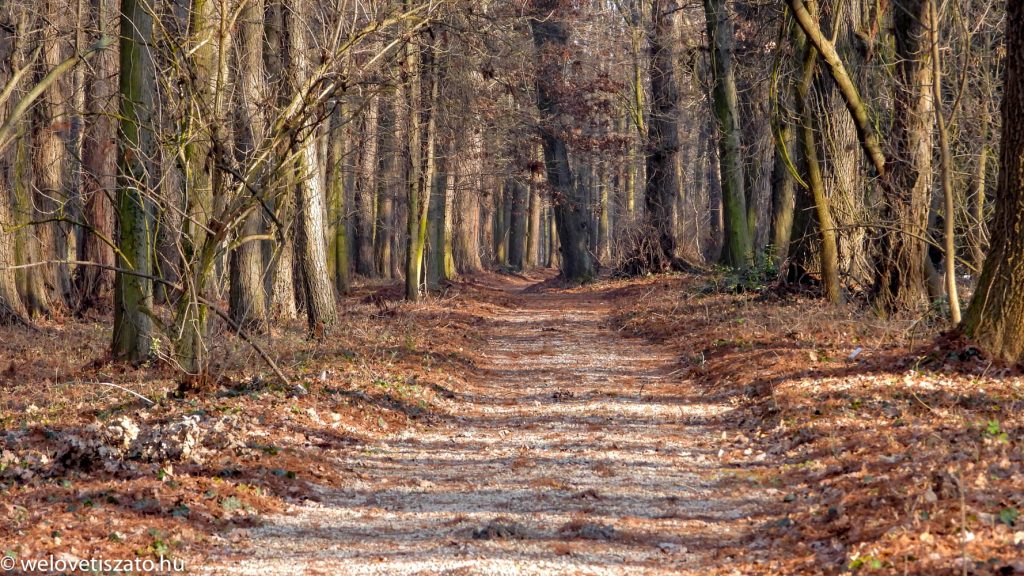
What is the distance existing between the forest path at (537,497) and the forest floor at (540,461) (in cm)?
3

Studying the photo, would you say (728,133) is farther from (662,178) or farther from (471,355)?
(471,355)

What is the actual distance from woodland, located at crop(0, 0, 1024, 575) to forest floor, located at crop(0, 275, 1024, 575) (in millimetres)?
37

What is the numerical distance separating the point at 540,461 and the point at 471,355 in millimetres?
6964

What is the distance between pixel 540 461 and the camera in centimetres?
811

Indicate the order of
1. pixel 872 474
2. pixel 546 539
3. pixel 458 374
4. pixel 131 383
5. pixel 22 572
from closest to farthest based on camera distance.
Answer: pixel 22 572, pixel 546 539, pixel 872 474, pixel 131 383, pixel 458 374

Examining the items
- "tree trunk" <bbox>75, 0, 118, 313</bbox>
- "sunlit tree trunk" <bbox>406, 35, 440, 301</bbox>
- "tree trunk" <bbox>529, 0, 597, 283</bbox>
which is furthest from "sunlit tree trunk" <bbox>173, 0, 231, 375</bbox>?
"tree trunk" <bbox>529, 0, 597, 283</bbox>

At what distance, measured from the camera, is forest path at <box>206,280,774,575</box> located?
5.63 metres

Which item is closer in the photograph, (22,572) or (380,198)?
(22,572)

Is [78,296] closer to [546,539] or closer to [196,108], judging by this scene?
[196,108]

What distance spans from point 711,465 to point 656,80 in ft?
73.1

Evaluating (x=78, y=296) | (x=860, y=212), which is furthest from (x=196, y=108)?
(x=78, y=296)

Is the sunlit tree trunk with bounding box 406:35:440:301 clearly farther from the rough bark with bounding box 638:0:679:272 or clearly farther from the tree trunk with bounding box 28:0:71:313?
the rough bark with bounding box 638:0:679:272

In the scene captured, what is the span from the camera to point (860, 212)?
1548 cm

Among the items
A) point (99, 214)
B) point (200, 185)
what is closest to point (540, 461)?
point (200, 185)
